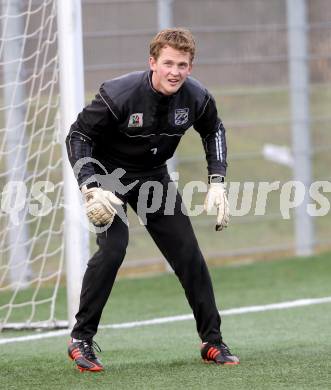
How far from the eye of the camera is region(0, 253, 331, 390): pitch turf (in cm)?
508

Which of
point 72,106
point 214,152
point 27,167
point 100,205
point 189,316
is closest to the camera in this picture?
point 100,205

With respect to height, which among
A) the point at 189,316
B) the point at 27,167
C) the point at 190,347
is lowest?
the point at 189,316

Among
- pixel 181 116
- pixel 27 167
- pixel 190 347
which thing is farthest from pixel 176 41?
pixel 27 167

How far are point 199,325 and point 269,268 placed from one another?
4.94 m

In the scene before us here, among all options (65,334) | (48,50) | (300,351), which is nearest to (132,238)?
(48,50)

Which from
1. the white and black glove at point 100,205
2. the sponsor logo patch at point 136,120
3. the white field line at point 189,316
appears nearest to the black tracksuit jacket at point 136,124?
the sponsor logo patch at point 136,120

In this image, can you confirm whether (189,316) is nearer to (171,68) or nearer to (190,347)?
(190,347)

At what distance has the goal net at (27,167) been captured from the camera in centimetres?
845

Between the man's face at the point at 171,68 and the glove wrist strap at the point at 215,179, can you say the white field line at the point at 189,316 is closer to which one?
the glove wrist strap at the point at 215,179

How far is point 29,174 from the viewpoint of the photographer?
925 centimetres

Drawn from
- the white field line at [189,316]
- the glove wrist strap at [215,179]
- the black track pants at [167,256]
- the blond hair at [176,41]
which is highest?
the blond hair at [176,41]

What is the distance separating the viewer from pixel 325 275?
998 centimetres

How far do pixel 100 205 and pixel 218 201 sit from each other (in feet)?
2.12

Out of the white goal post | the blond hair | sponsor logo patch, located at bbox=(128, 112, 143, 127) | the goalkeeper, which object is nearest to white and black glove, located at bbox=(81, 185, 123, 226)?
the goalkeeper
